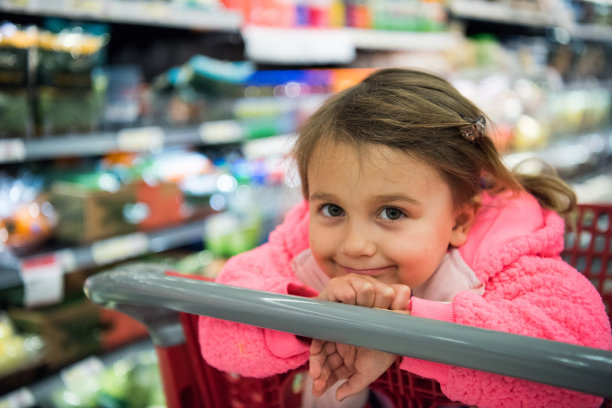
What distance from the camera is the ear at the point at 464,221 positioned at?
3.35 ft

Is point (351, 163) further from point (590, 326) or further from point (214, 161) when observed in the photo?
point (214, 161)

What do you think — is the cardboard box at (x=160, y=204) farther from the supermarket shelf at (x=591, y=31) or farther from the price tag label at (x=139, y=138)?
the supermarket shelf at (x=591, y=31)

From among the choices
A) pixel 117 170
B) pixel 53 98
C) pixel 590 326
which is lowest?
pixel 117 170

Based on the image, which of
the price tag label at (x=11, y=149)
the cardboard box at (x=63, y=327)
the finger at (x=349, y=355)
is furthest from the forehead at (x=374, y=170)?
the cardboard box at (x=63, y=327)

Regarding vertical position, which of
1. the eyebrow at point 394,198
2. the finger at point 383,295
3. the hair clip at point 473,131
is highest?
the hair clip at point 473,131

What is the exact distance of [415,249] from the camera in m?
0.90

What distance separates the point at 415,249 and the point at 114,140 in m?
1.47

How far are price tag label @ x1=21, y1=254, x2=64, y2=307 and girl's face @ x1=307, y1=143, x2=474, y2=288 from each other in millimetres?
1249

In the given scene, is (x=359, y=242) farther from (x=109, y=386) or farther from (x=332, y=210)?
(x=109, y=386)

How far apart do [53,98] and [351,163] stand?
139cm

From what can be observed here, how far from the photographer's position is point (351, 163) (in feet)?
2.92

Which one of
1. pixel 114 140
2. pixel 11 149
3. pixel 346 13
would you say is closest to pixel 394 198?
pixel 11 149

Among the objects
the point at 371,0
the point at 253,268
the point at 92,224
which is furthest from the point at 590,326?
the point at 371,0

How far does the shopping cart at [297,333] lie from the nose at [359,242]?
0.18m
